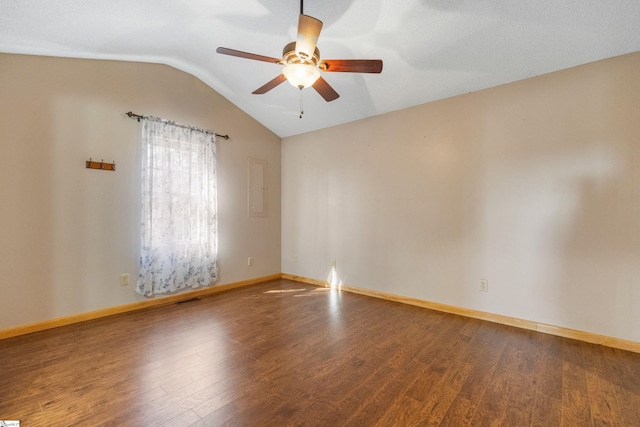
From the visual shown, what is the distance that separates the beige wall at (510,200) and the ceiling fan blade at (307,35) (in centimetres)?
217

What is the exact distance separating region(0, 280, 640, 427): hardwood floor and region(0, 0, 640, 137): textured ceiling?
2654 mm

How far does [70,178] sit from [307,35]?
287 centimetres

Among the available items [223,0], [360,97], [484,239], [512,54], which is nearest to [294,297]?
[484,239]

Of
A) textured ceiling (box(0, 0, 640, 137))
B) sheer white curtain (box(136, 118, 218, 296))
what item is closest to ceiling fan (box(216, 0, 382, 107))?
textured ceiling (box(0, 0, 640, 137))

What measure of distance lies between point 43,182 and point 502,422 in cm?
419

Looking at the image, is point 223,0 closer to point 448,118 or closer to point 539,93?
point 448,118

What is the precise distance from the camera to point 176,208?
3541 millimetres

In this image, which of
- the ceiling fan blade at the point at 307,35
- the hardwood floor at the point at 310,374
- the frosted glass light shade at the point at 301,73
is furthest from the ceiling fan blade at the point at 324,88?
the hardwood floor at the point at 310,374

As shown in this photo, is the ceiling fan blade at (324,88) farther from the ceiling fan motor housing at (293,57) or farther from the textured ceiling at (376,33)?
the textured ceiling at (376,33)

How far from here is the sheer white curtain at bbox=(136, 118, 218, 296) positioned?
3.28 metres

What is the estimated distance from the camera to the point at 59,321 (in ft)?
8.95

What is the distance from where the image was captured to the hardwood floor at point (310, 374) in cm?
154

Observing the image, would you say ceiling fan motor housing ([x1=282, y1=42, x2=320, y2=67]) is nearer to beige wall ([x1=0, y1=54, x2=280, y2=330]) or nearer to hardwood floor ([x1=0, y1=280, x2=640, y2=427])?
hardwood floor ([x1=0, y1=280, x2=640, y2=427])

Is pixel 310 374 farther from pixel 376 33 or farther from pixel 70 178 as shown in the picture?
pixel 70 178
